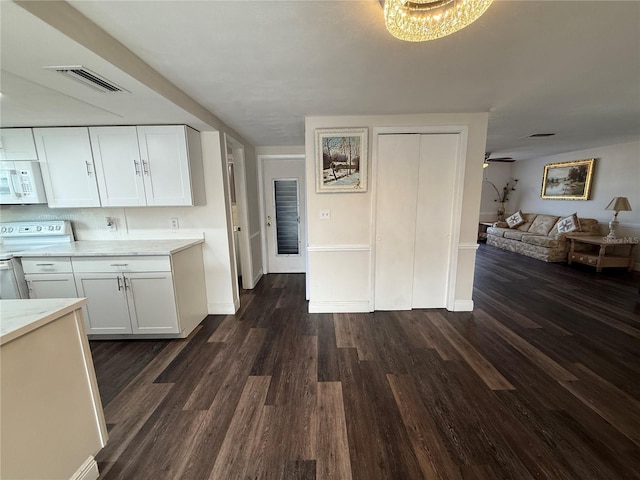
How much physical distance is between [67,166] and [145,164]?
75cm

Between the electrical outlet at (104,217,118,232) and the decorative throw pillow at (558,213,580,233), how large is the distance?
7726mm

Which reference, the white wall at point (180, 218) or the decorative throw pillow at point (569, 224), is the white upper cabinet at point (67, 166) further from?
the decorative throw pillow at point (569, 224)

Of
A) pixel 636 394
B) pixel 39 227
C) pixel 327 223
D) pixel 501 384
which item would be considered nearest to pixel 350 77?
pixel 327 223

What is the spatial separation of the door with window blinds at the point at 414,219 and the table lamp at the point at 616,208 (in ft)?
13.0

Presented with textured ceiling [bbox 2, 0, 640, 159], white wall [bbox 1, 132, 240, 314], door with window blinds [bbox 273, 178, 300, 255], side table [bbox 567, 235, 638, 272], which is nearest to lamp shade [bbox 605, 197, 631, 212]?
side table [bbox 567, 235, 638, 272]

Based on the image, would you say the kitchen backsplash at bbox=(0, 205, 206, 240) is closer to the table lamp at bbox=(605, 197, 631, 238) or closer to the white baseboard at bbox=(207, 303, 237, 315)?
the white baseboard at bbox=(207, 303, 237, 315)

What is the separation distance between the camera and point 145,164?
2395mm

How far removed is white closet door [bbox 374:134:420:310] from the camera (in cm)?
267

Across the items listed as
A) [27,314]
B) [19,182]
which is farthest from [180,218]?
[27,314]

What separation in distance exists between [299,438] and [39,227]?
3360 millimetres

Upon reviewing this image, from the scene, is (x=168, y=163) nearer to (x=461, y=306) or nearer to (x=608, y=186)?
(x=461, y=306)

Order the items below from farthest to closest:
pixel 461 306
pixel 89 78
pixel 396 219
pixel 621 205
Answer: pixel 621 205
pixel 461 306
pixel 396 219
pixel 89 78

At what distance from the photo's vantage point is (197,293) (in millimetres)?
2715

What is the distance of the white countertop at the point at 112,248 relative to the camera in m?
2.15
